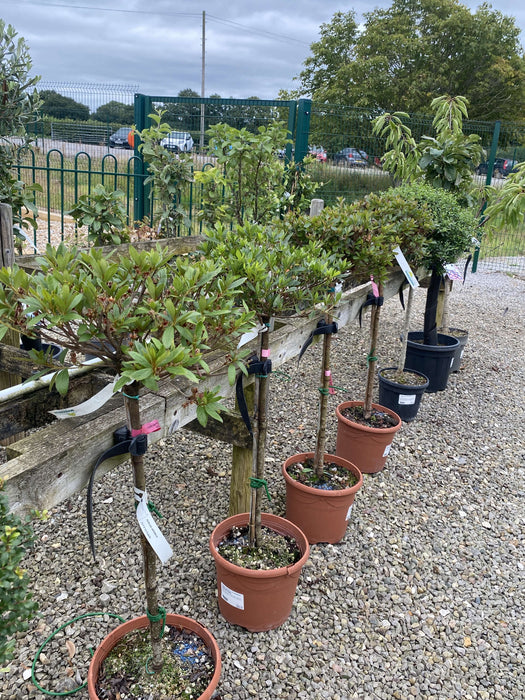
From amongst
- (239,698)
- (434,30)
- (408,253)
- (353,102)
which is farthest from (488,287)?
(434,30)

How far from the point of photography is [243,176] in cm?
432

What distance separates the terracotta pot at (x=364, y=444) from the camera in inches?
137

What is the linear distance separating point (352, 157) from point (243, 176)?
5.04m

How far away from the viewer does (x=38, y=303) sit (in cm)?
121

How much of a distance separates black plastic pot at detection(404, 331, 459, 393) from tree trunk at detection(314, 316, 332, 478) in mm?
2241

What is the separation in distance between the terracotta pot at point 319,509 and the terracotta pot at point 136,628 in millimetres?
941

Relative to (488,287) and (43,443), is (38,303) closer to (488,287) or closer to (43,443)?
(43,443)

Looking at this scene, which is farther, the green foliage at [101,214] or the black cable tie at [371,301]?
the green foliage at [101,214]

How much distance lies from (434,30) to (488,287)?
56.8ft

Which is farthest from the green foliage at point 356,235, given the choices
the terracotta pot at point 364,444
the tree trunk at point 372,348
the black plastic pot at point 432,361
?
the black plastic pot at point 432,361

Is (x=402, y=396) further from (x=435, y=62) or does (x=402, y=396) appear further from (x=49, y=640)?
(x=435, y=62)

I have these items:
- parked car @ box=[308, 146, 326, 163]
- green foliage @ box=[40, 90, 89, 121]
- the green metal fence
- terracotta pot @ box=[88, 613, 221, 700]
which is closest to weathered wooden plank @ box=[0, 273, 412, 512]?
terracotta pot @ box=[88, 613, 221, 700]

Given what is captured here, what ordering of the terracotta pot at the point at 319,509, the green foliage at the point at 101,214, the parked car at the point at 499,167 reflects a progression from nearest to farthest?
the terracotta pot at the point at 319,509 → the green foliage at the point at 101,214 → the parked car at the point at 499,167

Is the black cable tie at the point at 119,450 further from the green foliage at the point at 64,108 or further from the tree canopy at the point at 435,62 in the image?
the tree canopy at the point at 435,62
